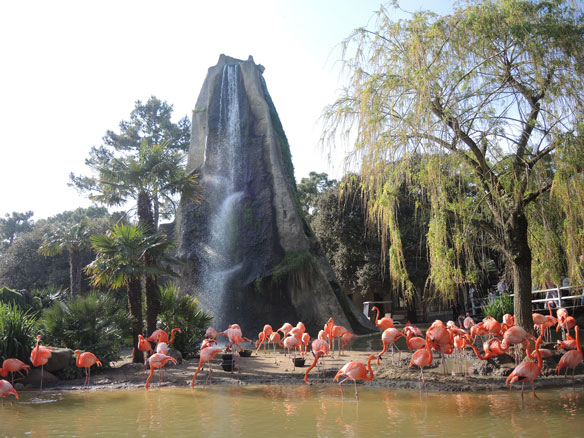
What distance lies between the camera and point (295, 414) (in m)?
6.20

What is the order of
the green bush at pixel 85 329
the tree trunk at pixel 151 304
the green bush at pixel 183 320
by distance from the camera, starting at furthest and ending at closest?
the green bush at pixel 183 320
the tree trunk at pixel 151 304
the green bush at pixel 85 329

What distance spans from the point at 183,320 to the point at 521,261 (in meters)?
8.52

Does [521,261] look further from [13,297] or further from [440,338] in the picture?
[13,297]

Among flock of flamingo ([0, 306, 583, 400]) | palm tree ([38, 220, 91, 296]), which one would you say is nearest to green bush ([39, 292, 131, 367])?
flock of flamingo ([0, 306, 583, 400])

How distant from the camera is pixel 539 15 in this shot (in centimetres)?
778

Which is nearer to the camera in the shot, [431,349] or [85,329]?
[431,349]

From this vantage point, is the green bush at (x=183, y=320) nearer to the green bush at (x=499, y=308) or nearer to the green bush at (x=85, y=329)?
the green bush at (x=85, y=329)

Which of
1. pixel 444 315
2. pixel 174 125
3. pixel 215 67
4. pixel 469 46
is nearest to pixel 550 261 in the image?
pixel 469 46

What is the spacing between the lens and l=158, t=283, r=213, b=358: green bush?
12586 mm

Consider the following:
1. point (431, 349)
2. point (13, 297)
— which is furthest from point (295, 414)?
point (13, 297)

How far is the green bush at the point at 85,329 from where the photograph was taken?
36.5 ft

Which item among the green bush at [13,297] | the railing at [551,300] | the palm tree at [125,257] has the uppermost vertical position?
the palm tree at [125,257]

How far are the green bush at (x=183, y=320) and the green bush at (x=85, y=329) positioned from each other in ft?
5.11

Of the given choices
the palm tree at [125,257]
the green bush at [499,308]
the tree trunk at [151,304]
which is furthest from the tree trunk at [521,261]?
the tree trunk at [151,304]
